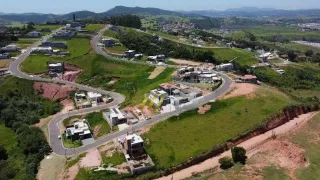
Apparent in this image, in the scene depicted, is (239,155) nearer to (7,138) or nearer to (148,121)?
(148,121)

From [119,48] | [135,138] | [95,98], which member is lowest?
[95,98]

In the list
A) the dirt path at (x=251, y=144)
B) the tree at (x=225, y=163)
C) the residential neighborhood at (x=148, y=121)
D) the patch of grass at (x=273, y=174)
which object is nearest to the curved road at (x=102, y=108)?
the residential neighborhood at (x=148, y=121)

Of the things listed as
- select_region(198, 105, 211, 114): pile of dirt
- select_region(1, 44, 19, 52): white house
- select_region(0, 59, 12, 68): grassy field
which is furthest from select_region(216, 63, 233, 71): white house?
select_region(1, 44, 19, 52): white house

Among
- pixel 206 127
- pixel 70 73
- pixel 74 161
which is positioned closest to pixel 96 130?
pixel 74 161

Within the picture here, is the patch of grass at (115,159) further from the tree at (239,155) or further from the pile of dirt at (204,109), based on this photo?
the pile of dirt at (204,109)

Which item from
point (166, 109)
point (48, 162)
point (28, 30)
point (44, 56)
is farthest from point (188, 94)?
point (28, 30)

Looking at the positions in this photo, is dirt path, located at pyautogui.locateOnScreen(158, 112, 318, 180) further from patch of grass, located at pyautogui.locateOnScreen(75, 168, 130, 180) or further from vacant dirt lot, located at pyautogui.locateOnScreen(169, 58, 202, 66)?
vacant dirt lot, located at pyautogui.locateOnScreen(169, 58, 202, 66)

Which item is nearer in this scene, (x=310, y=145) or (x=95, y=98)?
(x=310, y=145)
